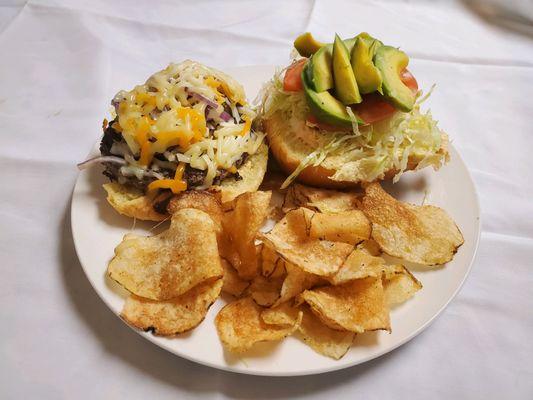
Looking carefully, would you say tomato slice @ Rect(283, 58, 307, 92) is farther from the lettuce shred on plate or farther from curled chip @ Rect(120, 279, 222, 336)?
curled chip @ Rect(120, 279, 222, 336)

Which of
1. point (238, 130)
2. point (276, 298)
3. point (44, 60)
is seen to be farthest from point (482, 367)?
point (44, 60)

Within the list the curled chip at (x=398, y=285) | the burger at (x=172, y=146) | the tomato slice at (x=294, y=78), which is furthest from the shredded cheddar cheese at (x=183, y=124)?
the curled chip at (x=398, y=285)

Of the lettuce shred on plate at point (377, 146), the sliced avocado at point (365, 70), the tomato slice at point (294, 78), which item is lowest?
the lettuce shred on plate at point (377, 146)

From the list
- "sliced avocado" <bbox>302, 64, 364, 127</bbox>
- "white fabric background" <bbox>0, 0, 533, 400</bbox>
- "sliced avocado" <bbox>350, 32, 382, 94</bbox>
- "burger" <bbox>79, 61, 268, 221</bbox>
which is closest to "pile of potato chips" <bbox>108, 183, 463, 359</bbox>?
"burger" <bbox>79, 61, 268, 221</bbox>

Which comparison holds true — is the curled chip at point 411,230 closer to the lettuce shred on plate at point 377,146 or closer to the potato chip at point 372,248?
the potato chip at point 372,248

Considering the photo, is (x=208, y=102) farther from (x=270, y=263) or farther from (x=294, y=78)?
(x=270, y=263)

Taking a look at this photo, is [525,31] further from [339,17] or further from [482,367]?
[482,367]
